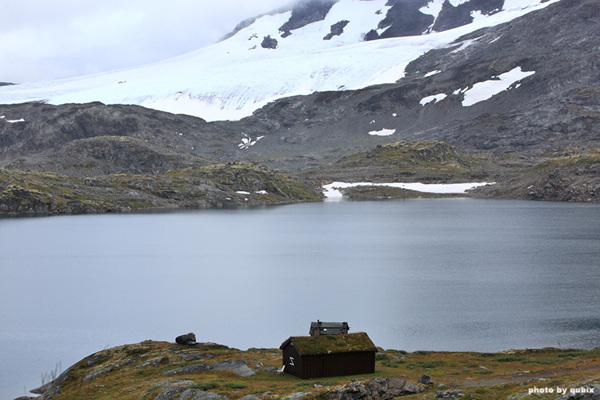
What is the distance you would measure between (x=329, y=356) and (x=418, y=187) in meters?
169

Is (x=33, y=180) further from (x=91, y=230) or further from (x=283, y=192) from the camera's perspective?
(x=283, y=192)

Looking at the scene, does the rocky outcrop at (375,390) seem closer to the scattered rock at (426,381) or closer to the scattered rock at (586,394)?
the scattered rock at (426,381)

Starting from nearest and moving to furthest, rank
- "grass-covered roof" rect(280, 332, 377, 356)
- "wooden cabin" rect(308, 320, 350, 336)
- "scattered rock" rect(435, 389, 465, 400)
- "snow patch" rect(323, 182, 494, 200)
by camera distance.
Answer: "scattered rock" rect(435, 389, 465, 400), "grass-covered roof" rect(280, 332, 377, 356), "wooden cabin" rect(308, 320, 350, 336), "snow patch" rect(323, 182, 494, 200)

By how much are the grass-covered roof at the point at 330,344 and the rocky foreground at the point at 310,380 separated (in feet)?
4.08

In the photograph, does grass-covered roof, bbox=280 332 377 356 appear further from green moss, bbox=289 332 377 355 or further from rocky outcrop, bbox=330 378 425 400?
rocky outcrop, bbox=330 378 425 400

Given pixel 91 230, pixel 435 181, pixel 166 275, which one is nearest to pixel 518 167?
pixel 435 181

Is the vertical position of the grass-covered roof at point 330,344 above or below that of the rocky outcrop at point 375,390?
above

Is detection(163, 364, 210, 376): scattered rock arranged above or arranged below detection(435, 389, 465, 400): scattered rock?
below

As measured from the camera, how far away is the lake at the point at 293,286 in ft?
121

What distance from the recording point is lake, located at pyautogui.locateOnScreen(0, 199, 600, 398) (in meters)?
36.9

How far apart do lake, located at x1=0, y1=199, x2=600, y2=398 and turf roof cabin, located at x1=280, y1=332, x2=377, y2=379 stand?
9.24 metres

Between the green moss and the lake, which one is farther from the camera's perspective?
the lake

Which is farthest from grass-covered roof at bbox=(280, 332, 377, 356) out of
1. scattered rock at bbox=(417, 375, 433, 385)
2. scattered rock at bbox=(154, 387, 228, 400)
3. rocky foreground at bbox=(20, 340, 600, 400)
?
scattered rock at bbox=(154, 387, 228, 400)

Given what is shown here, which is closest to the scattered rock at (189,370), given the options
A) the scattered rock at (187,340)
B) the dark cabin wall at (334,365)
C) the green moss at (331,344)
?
the dark cabin wall at (334,365)
